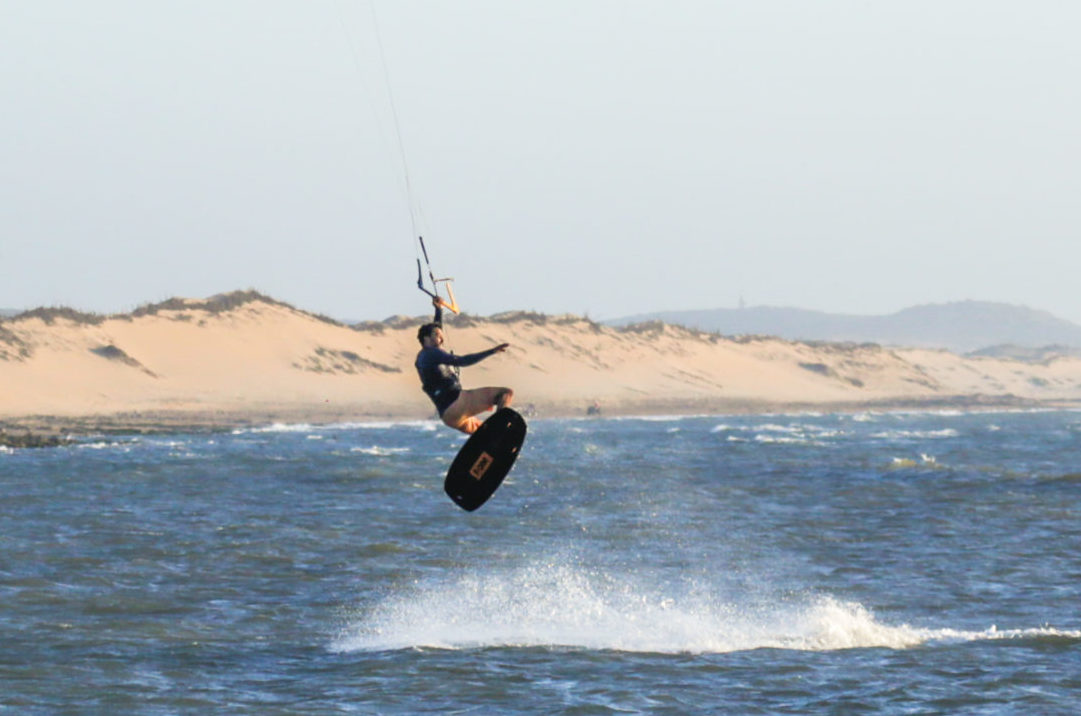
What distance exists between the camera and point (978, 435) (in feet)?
251

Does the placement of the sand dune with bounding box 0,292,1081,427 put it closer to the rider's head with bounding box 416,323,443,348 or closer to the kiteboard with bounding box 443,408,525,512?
the kiteboard with bounding box 443,408,525,512

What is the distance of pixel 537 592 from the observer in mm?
22891

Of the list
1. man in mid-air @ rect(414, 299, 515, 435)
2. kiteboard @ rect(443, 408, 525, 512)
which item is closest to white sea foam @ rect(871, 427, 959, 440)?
kiteboard @ rect(443, 408, 525, 512)

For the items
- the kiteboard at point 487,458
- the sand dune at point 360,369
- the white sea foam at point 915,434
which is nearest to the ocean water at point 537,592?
the kiteboard at point 487,458

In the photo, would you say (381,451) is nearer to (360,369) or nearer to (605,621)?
(605,621)

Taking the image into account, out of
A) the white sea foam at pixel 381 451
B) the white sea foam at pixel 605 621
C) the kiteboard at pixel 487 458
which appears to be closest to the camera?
the kiteboard at pixel 487 458

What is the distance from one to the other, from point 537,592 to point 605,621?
8.23ft

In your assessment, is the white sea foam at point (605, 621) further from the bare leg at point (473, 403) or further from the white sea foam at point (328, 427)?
the white sea foam at point (328, 427)

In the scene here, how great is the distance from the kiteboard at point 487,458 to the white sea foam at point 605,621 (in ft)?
11.3

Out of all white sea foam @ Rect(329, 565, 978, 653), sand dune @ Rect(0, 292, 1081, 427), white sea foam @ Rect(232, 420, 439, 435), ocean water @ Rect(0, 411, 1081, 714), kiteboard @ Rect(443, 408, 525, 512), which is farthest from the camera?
sand dune @ Rect(0, 292, 1081, 427)

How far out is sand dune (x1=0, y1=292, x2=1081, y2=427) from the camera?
78.1 meters

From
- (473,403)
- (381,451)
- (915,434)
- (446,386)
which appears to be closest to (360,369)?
(915,434)

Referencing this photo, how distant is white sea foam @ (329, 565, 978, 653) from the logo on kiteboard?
3584 mm

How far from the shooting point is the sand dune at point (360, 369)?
78.1 metres
